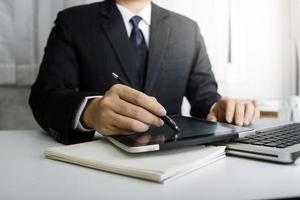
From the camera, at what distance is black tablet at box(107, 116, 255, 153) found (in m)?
0.55

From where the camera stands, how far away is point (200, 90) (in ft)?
4.28

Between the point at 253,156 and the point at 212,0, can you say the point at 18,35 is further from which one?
the point at 253,156

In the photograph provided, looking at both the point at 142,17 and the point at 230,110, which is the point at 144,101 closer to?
the point at 230,110

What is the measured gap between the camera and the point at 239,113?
32.3 inches

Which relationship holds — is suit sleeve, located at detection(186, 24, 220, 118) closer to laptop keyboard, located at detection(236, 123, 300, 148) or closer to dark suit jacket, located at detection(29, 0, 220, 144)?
dark suit jacket, located at detection(29, 0, 220, 144)

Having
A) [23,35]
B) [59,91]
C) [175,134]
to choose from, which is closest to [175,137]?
[175,134]

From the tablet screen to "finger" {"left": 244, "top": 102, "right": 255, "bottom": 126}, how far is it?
127 mm

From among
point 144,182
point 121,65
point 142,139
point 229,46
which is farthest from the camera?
point 229,46

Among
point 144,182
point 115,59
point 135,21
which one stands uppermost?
point 135,21

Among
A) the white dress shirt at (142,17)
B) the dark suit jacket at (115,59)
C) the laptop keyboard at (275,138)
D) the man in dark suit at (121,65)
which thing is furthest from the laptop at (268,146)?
the white dress shirt at (142,17)

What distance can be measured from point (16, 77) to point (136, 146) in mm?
975

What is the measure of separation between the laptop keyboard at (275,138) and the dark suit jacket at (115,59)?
1.30ft

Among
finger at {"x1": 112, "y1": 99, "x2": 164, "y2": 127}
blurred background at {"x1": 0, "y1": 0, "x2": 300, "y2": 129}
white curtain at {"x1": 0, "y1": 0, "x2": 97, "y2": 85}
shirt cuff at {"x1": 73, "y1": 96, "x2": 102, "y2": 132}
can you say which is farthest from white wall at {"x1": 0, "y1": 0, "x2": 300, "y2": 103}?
finger at {"x1": 112, "y1": 99, "x2": 164, "y2": 127}

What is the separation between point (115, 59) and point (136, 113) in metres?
0.57
